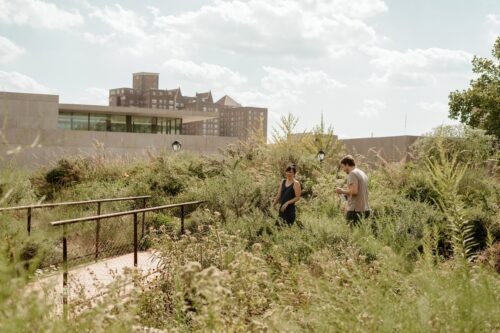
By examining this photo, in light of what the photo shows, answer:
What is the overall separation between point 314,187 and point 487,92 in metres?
19.8

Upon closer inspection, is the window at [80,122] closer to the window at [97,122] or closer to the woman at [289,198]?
the window at [97,122]

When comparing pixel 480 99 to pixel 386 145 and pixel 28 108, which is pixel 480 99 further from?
pixel 28 108

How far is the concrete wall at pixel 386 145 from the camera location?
3225cm

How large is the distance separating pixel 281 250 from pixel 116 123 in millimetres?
35376

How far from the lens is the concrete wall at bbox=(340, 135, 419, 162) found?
32.2m

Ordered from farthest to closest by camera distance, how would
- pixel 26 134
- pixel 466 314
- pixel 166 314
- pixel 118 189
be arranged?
pixel 26 134 < pixel 118 189 < pixel 166 314 < pixel 466 314

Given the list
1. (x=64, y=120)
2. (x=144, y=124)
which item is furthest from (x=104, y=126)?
(x=144, y=124)

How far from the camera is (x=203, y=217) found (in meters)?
12.3

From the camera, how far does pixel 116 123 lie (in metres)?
42.0

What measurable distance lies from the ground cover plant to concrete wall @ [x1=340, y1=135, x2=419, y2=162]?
15.9 ft

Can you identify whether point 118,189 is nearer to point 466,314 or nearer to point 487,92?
point 466,314

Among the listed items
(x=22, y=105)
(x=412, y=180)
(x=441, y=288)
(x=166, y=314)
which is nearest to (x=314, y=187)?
(x=412, y=180)

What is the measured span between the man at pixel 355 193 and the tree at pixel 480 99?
21762 millimetres

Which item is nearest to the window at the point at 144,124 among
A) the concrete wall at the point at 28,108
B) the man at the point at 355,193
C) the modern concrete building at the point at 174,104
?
the concrete wall at the point at 28,108
